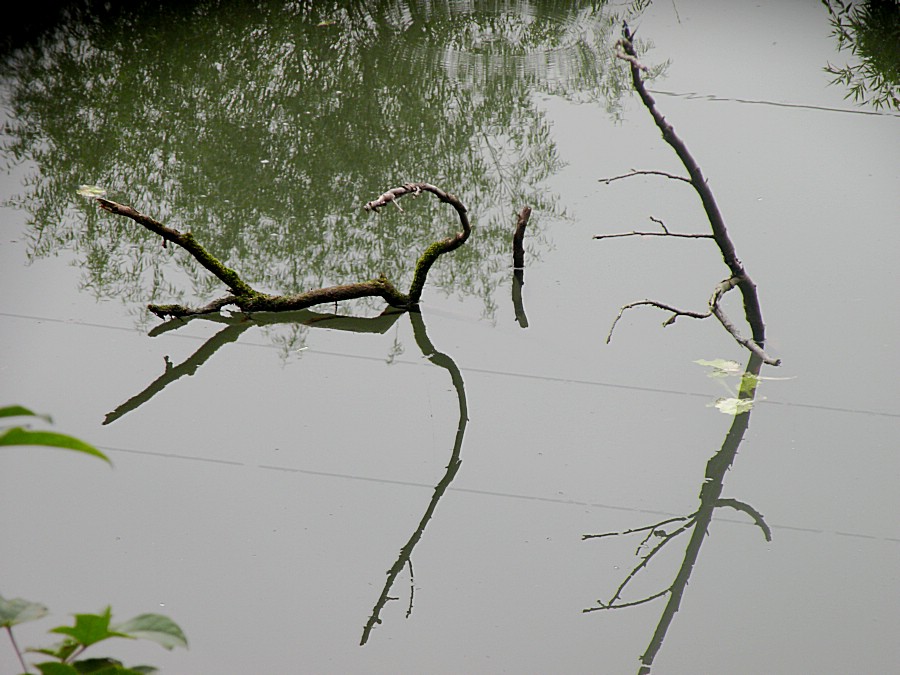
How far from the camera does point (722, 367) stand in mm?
3186

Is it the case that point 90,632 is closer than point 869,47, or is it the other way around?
point 90,632

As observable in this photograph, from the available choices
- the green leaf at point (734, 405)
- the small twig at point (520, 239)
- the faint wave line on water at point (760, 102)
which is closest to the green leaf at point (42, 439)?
the green leaf at point (734, 405)

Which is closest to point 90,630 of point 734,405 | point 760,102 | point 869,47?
point 734,405

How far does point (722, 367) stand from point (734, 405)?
209 millimetres

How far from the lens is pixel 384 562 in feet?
7.82

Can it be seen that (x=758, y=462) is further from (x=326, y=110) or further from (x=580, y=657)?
(x=326, y=110)

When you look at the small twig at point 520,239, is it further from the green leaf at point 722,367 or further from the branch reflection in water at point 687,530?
Answer: the branch reflection in water at point 687,530

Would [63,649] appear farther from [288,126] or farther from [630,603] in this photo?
[288,126]

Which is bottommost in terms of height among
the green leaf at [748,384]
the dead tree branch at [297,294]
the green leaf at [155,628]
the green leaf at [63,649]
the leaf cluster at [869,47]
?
the green leaf at [63,649]

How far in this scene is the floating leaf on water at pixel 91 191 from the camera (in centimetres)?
412

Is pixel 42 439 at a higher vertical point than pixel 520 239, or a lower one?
lower

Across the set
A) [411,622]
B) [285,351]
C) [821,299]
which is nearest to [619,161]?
[821,299]

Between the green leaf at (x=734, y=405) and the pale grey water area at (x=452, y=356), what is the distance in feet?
0.13

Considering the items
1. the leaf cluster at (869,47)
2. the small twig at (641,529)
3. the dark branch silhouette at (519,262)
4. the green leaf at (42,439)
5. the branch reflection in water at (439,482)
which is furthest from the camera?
the leaf cluster at (869,47)
